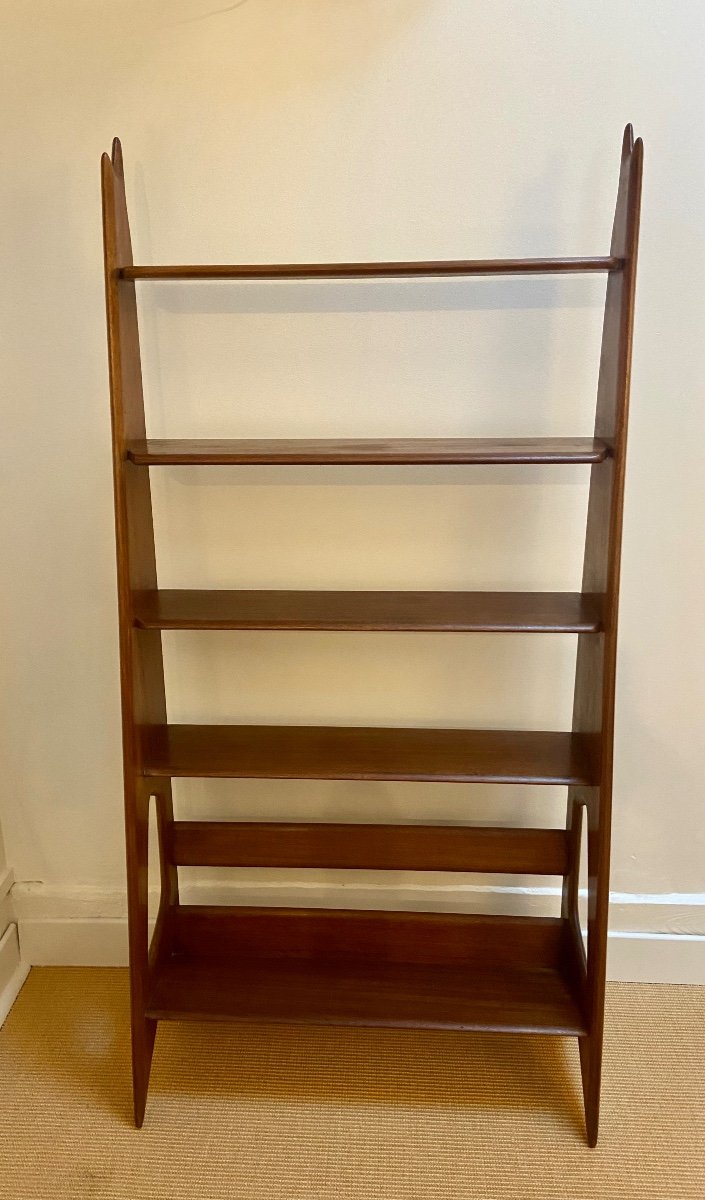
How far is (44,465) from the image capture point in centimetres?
167

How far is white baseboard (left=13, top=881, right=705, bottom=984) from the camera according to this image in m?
1.87

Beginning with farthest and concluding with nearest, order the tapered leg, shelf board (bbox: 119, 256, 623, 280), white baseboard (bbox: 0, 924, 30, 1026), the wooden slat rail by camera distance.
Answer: white baseboard (bbox: 0, 924, 30, 1026) < the wooden slat rail < the tapered leg < shelf board (bbox: 119, 256, 623, 280)

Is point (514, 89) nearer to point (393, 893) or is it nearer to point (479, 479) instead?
point (479, 479)

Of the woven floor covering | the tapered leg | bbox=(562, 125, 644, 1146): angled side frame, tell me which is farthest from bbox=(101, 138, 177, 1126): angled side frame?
bbox=(562, 125, 644, 1146): angled side frame

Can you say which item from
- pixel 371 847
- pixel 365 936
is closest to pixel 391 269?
pixel 371 847

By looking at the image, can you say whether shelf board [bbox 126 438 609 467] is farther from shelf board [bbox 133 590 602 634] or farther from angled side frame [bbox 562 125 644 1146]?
shelf board [bbox 133 590 602 634]

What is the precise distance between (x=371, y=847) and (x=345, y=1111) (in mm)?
456

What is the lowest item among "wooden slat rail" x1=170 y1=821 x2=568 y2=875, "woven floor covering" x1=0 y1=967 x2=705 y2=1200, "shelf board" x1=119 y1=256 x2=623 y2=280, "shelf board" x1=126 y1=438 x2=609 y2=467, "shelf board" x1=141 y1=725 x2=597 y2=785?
"woven floor covering" x1=0 y1=967 x2=705 y2=1200

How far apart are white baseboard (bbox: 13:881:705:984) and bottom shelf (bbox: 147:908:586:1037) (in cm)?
14

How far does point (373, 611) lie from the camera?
1.52m

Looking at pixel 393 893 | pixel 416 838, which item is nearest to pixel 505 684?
pixel 416 838

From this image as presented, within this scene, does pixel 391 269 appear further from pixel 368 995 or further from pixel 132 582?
pixel 368 995

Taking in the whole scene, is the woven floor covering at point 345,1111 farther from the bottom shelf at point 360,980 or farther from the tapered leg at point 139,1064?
the bottom shelf at point 360,980

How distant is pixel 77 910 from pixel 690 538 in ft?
4.78
